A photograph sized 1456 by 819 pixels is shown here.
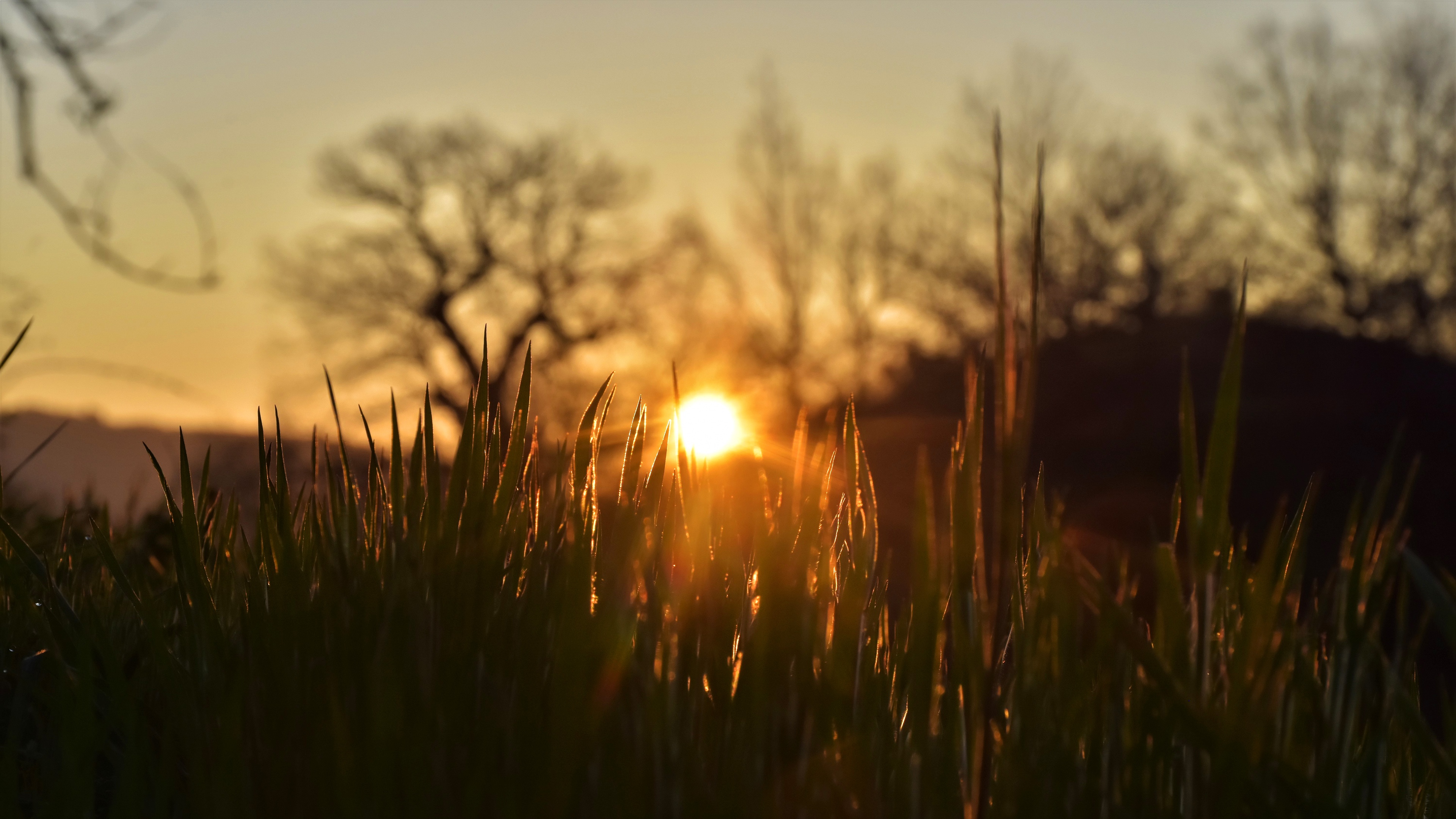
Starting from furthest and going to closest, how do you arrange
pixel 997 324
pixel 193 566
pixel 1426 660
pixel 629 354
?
1. pixel 629 354
2. pixel 1426 660
3. pixel 193 566
4. pixel 997 324

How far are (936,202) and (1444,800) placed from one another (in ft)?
78.1

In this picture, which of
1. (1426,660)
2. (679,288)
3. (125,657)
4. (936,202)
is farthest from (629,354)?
(125,657)

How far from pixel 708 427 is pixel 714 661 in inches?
11.2

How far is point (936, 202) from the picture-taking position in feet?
77.9

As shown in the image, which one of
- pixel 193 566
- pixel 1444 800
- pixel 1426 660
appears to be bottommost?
pixel 1426 660

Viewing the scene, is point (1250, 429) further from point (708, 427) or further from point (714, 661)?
point (714, 661)

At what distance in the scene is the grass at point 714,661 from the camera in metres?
0.68

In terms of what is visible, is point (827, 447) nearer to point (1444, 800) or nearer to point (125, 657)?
point (1444, 800)

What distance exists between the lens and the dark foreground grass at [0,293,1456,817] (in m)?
0.68

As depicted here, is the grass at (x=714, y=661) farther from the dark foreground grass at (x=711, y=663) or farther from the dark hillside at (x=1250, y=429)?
the dark hillside at (x=1250, y=429)

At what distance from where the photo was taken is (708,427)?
1.03 meters

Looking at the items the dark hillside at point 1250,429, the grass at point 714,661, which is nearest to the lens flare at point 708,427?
the grass at point 714,661

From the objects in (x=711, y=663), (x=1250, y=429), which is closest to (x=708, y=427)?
(x=711, y=663)

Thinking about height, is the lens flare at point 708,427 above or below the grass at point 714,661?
above
